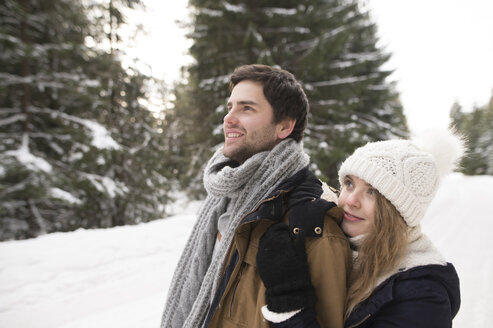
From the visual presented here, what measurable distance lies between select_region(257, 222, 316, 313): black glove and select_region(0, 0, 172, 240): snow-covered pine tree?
6.61 metres

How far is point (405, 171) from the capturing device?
1.32 metres

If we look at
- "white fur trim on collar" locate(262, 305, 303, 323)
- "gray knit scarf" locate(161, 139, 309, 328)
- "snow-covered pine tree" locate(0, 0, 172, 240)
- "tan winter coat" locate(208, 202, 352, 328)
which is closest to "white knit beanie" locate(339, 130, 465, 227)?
"tan winter coat" locate(208, 202, 352, 328)

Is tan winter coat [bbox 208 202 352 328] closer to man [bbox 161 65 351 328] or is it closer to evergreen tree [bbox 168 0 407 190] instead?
man [bbox 161 65 351 328]

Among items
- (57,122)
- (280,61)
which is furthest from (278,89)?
(57,122)

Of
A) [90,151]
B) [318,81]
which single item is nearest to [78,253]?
[90,151]

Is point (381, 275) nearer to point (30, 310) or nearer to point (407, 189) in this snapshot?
point (407, 189)

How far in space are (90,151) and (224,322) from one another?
283 inches

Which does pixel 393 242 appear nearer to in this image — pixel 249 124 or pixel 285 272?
pixel 285 272

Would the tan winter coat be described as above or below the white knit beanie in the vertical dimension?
below

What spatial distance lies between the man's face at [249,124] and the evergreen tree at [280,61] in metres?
5.40

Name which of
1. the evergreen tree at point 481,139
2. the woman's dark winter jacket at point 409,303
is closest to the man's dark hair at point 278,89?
the woman's dark winter jacket at point 409,303

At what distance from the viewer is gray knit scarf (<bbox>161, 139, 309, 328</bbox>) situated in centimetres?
154

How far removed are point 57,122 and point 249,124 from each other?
787cm

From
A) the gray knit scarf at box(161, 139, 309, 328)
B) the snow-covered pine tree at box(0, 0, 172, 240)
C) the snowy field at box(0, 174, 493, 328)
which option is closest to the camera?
the gray knit scarf at box(161, 139, 309, 328)
